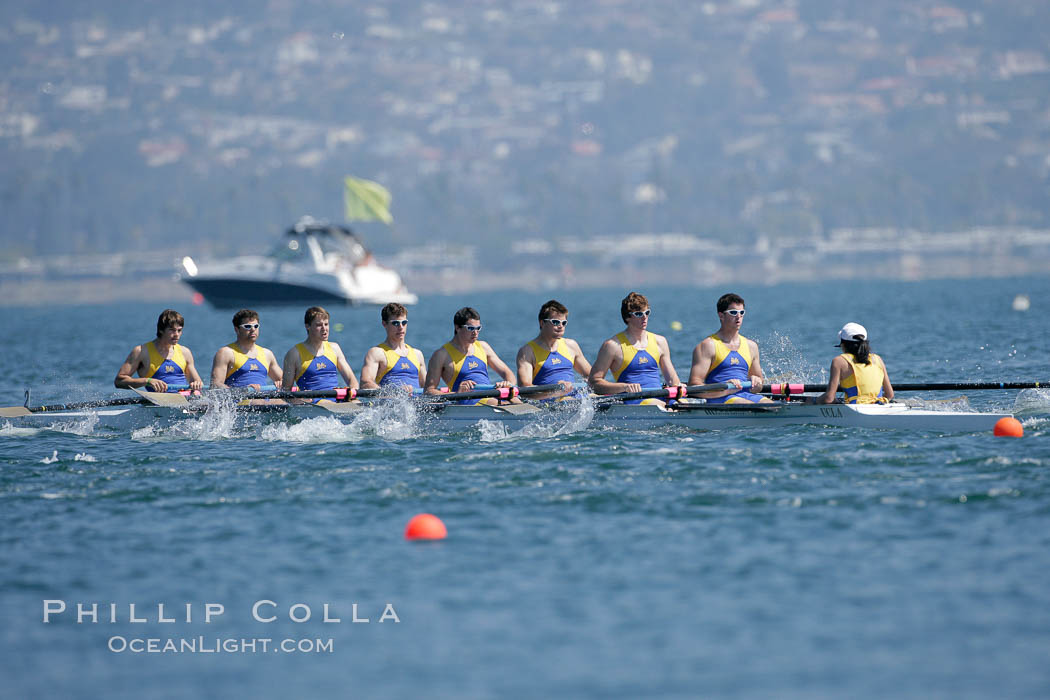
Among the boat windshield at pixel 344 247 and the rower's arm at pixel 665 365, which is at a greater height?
the boat windshield at pixel 344 247

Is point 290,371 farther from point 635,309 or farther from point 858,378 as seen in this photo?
point 858,378

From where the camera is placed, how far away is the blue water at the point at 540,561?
340 inches

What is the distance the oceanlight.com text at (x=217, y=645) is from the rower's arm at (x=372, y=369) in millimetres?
7518

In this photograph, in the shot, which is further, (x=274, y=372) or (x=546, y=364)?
(x=274, y=372)

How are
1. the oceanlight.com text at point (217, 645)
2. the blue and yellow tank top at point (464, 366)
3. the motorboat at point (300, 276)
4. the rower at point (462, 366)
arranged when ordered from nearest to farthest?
the oceanlight.com text at point (217, 645) < the rower at point (462, 366) < the blue and yellow tank top at point (464, 366) < the motorboat at point (300, 276)

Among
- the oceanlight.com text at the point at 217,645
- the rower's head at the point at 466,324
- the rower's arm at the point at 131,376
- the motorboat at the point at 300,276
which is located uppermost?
the motorboat at the point at 300,276

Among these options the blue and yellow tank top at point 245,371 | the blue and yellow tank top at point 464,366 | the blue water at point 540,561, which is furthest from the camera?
the blue and yellow tank top at point 245,371

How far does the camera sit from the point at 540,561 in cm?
1073

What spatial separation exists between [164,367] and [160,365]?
2.2 inches

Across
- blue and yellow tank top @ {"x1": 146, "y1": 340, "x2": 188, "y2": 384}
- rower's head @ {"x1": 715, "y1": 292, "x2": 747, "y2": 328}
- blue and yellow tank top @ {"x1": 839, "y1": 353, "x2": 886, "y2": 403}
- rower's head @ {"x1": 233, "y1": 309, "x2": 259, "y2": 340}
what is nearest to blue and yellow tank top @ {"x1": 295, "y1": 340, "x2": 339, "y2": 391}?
rower's head @ {"x1": 233, "y1": 309, "x2": 259, "y2": 340}

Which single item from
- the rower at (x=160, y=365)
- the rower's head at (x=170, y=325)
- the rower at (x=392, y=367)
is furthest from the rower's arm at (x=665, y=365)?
the rower's head at (x=170, y=325)

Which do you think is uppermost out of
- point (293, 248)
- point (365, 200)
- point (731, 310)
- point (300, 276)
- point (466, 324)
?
point (365, 200)

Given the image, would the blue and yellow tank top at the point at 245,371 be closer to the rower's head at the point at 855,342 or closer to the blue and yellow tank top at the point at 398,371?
the blue and yellow tank top at the point at 398,371

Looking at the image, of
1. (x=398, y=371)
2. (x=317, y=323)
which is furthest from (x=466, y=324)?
(x=317, y=323)
